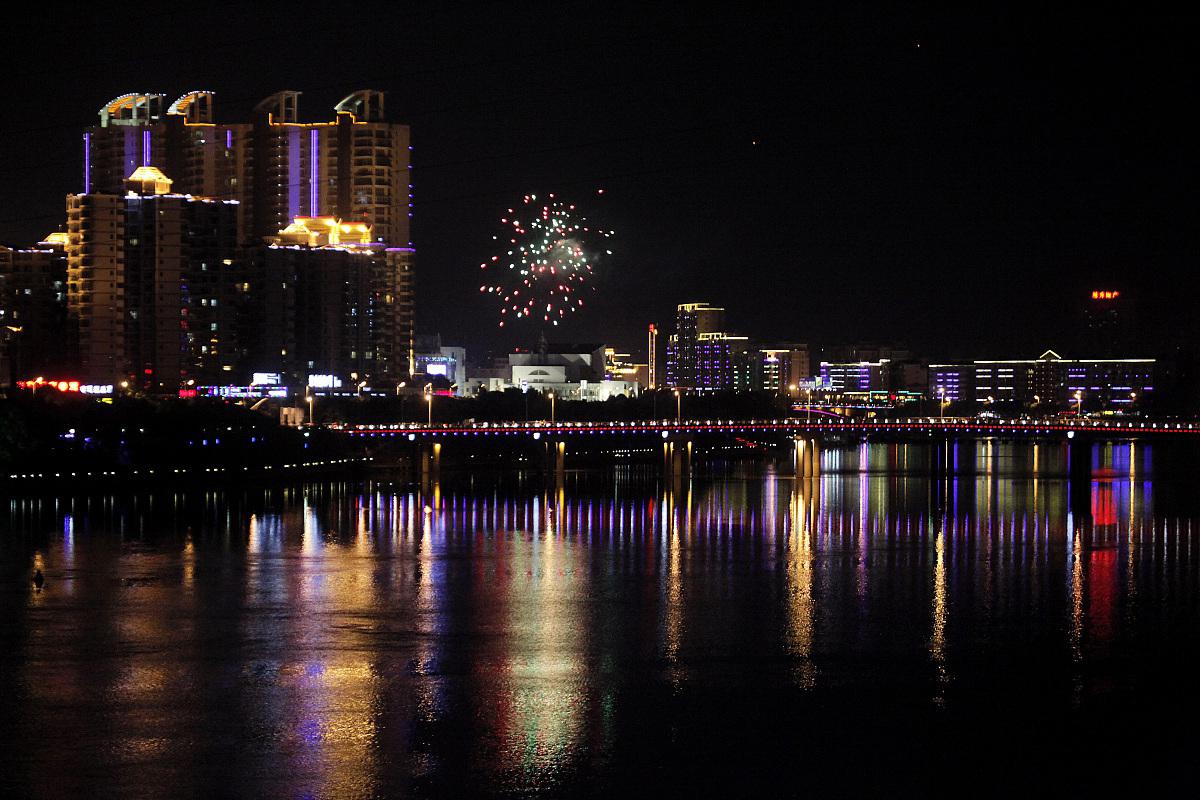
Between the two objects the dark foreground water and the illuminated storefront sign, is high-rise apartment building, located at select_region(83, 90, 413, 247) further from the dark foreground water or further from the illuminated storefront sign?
the dark foreground water

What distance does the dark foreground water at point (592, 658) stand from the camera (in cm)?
1276

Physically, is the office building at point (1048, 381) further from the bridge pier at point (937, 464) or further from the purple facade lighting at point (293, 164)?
the purple facade lighting at point (293, 164)

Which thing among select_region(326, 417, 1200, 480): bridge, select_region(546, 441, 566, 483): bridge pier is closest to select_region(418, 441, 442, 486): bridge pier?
select_region(326, 417, 1200, 480): bridge

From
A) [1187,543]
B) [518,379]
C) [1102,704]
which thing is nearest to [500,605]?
[1102,704]

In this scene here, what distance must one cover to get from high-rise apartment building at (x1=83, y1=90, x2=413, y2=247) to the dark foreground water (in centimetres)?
4921

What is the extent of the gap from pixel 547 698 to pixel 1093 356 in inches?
4865

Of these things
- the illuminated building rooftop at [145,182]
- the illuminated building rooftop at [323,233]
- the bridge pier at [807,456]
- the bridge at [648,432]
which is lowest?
the bridge pier at [807,456]

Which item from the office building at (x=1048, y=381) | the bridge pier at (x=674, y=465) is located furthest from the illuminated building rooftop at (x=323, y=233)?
the office building at (x=1048, y=381)

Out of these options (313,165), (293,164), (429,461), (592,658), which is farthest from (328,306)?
(592,658)

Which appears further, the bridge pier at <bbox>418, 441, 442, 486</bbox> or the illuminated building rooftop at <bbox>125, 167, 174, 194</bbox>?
the illuminated building rooftop at <bbox>125, 167, 174, 194</bbox>

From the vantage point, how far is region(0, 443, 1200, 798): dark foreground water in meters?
12.8

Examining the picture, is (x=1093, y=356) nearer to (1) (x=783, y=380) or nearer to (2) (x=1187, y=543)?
(1) (x=783, y=380)

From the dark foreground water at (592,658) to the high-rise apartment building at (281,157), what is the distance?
161 ft

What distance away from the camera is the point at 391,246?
274 feet
